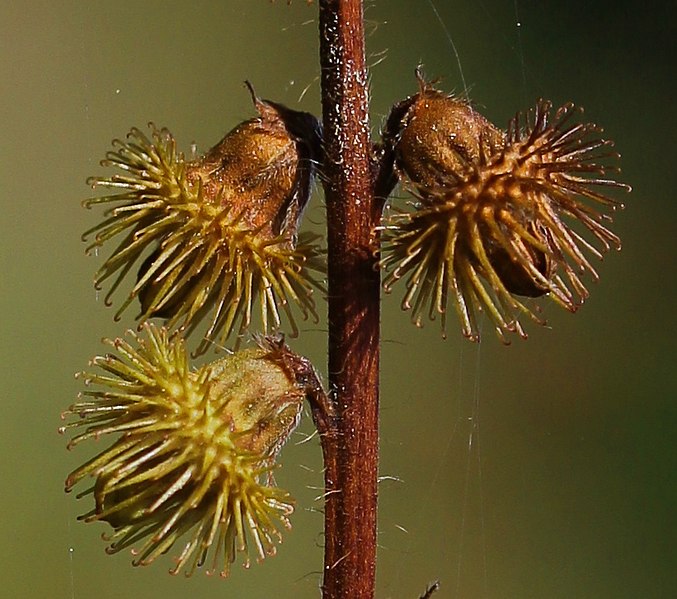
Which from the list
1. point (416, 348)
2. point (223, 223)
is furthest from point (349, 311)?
point (416, 348)

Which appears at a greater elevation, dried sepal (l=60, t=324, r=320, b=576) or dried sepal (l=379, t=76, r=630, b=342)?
dried sepal (l=379, t=76, r=630, b=342)

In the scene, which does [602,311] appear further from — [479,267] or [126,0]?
[479,267]

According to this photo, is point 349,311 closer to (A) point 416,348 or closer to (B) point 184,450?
(B) point 184,450

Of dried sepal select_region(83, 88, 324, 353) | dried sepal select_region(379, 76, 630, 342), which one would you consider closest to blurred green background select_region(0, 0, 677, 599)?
dried sepal select_region(83, 88, 324, 353)

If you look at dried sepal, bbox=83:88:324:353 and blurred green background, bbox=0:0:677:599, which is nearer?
dried sepal, bbox=83:88:324:353

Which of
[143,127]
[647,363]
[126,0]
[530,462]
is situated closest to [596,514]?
[530,462]

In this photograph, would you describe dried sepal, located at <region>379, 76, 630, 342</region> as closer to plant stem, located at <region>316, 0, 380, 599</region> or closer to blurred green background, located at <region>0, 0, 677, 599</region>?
plant stem, located at <region>316, 0, 380, 599</region>

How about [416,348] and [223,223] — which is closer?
[223,223]

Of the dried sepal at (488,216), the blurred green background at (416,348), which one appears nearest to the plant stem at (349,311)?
the dried sepal at (488,216)
